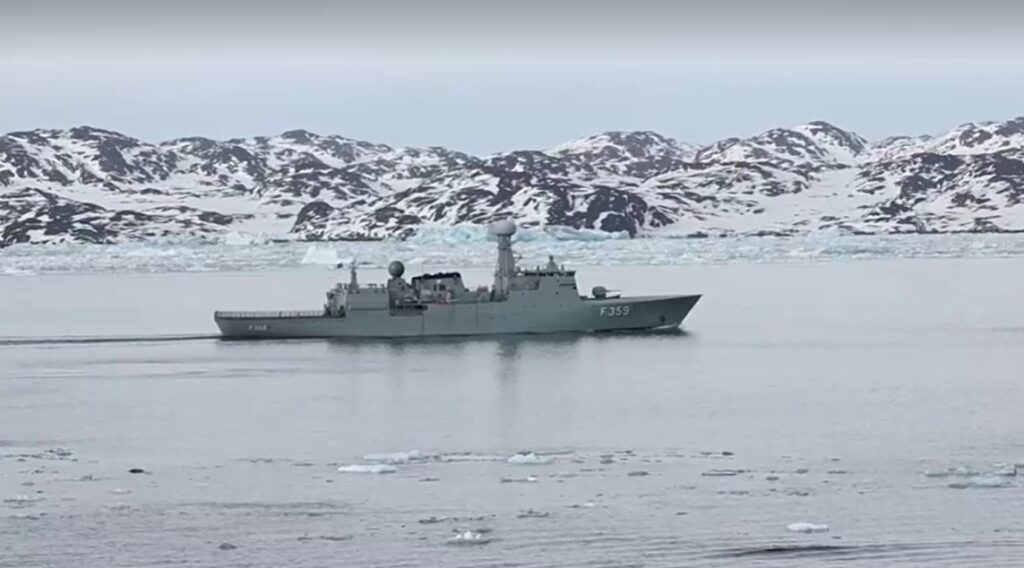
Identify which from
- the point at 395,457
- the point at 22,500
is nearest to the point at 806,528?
the point at 395,457

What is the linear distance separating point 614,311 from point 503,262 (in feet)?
14.5

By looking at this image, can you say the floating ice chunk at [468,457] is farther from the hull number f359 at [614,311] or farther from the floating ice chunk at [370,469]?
the hull number f359 at [614,311]

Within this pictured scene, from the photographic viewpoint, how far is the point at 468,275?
102 metres

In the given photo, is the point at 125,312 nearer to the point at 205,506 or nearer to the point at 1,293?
the point at 1,293

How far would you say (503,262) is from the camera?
5753cm

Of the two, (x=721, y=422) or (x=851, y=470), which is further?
(x=721, y=422)

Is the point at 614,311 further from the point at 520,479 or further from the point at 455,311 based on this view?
the point at 520,479

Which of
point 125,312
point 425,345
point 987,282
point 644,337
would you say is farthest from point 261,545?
point 987,282

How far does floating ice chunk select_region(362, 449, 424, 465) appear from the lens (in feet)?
93.4

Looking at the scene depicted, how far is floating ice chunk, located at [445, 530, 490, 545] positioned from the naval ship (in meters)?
35.3

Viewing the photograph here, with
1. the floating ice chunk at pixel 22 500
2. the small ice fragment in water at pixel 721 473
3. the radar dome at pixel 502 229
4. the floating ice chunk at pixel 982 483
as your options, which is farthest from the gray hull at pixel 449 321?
the floating ice chunk at pixel 982 483

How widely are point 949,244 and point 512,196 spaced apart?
2530 inches

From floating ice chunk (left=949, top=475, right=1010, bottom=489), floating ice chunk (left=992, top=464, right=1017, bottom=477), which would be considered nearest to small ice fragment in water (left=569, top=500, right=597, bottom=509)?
floating ice chunk (left=949, top=475, right=1010, bottom=489)

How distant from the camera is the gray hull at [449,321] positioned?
5731 cm
